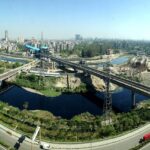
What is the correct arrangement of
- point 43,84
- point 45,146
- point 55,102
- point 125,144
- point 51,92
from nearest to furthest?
point 45,146
point 125,144
point 55,102
point 51,92
point 43,84

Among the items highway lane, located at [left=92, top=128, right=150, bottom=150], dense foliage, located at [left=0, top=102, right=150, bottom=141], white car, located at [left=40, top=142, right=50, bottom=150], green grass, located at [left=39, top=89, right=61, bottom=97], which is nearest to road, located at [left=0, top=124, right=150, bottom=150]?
highway lane, located at [left=92, top=128, right=150, bottom=150]

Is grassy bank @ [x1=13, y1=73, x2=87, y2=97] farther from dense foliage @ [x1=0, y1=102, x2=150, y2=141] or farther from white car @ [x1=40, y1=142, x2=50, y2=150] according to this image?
white car @ [x1=40, y1=142, x2=50, y2=150]

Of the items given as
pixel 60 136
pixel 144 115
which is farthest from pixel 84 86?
pixel 60 136

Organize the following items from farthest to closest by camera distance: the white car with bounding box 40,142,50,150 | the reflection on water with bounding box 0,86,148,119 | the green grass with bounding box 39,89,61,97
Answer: the green grass with bounding box 39,89,61,97 < the reflection on water with bounding box 0,86,148,119 < the white car with bounding box 40,142,50,150

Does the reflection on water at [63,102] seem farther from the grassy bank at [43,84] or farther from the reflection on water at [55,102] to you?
the grassy bank at [43,84]

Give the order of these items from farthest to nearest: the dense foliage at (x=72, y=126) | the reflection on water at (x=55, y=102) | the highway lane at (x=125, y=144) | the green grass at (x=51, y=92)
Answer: the green grass at (x=51, y=92) → the reflection on water at (x=55, y=102) → the dense foliage at (x=72, y=126) → the highway lane at (x=125, y=144)

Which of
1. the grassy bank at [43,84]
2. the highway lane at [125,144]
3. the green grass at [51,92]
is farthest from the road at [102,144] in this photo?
the grassy bank at [43,84]

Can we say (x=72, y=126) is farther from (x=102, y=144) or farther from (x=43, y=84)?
(x=43, y=84)

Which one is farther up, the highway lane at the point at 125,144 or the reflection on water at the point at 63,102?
the highway lane at the point at 125,144

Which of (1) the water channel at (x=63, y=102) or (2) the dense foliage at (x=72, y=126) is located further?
(1) the water channel at (x=63, y=102)

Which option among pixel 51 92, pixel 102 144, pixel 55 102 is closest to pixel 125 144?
pixel 102 144
